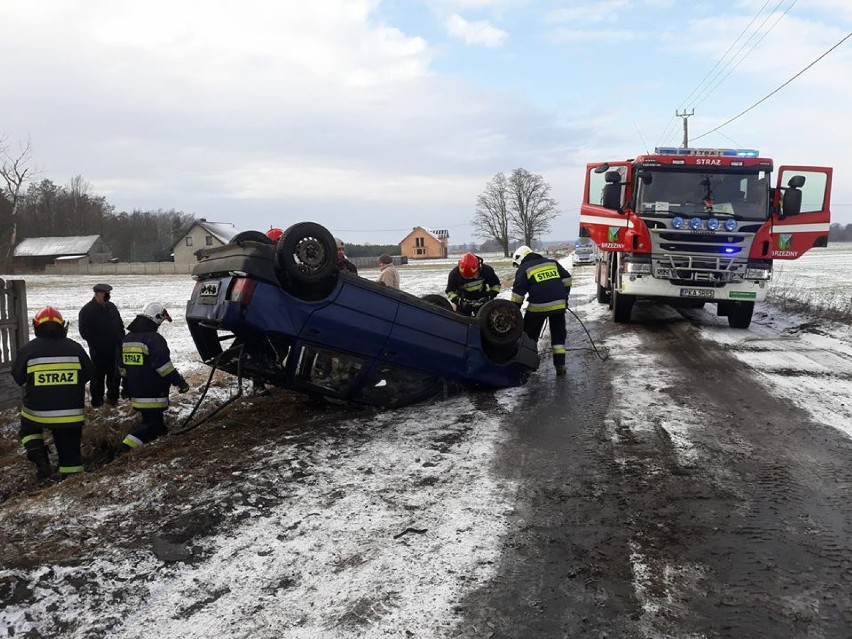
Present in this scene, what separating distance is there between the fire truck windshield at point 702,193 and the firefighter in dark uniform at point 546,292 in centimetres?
372

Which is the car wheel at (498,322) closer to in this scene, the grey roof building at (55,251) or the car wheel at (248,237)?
the car wheel at (248,237)

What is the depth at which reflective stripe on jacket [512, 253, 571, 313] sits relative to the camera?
7016 millimetres

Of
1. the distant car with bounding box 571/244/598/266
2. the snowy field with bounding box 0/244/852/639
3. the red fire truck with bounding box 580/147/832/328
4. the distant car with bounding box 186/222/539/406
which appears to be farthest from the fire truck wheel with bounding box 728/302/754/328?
the distant car with bounding box 571/244/598/266

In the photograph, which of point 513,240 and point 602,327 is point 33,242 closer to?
point 513,240

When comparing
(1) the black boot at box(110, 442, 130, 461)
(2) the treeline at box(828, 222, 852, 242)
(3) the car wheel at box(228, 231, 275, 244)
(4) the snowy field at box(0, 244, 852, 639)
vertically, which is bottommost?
(1) the black boot at box(110, 442, 130, 461)

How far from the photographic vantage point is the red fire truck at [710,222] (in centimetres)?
965

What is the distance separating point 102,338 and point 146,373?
81.5 inches

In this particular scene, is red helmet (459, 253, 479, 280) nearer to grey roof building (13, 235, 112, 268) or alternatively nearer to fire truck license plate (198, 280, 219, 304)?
fire truck license plate (198, 280, 219, 304)

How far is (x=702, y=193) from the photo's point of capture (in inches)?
390

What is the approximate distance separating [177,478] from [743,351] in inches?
282

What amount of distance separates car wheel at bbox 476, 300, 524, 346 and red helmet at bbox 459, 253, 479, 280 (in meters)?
1.63

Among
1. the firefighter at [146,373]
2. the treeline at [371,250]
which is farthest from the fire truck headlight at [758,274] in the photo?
the treeline at [371,250]

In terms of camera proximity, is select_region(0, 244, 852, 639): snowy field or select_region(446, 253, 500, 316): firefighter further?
select_region(446, 253, 500, 316): firefighter

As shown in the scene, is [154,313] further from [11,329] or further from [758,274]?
[758,274]
